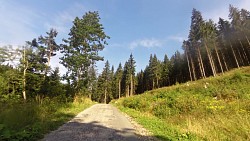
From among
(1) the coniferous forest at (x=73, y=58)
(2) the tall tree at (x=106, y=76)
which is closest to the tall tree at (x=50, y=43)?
(1) the coniferous forest at (x=73, y=58)

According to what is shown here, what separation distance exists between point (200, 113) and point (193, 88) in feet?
53.5

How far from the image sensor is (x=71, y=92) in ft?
89.2

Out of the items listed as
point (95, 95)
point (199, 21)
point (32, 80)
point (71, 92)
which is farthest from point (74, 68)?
point (95, 95)

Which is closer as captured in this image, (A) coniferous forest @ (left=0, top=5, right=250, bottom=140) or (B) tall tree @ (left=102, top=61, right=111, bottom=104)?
(A) coniferous forest @ (left=0, top=5, right=250, bottom=140)

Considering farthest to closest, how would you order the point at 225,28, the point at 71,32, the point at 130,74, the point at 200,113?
1. the point at 130,74
2. the point at 225,28
3. the point at 71,32
4. the point at 200,113

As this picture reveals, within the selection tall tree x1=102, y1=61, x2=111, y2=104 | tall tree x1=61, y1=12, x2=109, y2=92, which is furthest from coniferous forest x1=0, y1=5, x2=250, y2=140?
tall tree x1=102, y1=61, x2=111, y2=104

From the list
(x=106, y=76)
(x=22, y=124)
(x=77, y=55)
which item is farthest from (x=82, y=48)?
(x=106, y=76)

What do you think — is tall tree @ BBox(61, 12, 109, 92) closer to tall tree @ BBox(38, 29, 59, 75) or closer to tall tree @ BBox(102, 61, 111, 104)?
tall tree @ BBox(38, 29, 59, 75)

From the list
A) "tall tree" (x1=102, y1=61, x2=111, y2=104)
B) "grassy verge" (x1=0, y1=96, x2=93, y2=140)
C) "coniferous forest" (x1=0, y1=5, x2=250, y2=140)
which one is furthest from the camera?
"tall tree" (x1=102, y1=61, x2=111, y2=104)

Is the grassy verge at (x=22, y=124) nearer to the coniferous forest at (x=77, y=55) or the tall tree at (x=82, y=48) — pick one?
the coniferous forest at (x=77, y=55)

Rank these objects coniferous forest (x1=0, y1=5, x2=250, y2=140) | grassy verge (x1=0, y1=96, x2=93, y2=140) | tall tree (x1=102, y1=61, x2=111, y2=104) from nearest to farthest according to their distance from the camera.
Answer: grassy verge (x1=0, y1=96, x2=93, y2=140), coniferous forest (x1=0, y1=5, x2=250, y2=140), tall tree (x1=102, y1=61, x2=111, y2=104)

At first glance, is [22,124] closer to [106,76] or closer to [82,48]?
[82,48]

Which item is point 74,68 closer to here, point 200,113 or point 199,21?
point 200,113

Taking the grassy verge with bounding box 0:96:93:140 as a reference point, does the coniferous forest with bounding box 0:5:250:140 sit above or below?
above
